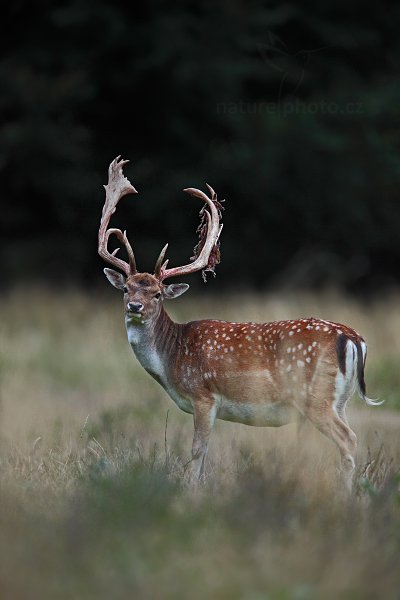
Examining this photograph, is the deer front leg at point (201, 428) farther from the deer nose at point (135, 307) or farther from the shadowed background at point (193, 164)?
the shadowed background at point (193, 164)

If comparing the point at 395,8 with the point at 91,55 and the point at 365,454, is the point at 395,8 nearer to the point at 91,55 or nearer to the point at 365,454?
the point at 91,55

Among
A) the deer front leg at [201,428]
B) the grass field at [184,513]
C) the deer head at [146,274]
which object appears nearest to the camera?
the grass field at [184,513]

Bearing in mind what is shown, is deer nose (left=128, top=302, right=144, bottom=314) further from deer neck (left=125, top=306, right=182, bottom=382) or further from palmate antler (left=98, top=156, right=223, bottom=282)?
palmate antler (left=98, top=156, right=223, bottom=282)

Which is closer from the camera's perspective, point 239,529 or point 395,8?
point 239,529

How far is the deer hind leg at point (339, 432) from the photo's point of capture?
270 inches

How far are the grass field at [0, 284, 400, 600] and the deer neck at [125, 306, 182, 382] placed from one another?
51cm

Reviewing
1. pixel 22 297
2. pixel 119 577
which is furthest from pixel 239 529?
pixel 22 297

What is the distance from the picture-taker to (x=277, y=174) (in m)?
20.4

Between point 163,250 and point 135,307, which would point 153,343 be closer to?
point 135,307

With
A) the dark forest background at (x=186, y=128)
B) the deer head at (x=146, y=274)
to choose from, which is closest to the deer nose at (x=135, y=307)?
the deer head at (x=146, y=274)

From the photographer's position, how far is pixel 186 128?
20484 millimetres

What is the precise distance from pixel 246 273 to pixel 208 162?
7.58 feet

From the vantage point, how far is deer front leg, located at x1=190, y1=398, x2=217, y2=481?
7.11 metres

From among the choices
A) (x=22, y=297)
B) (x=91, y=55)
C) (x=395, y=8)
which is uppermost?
(x=395, y=8)
